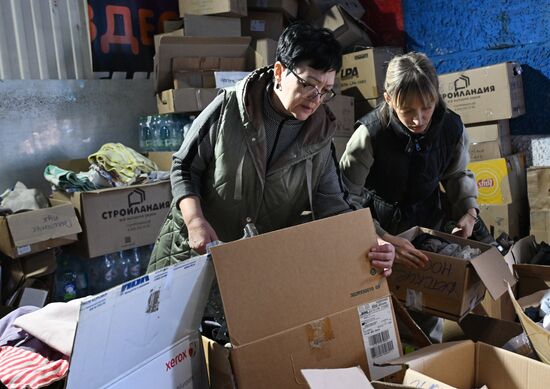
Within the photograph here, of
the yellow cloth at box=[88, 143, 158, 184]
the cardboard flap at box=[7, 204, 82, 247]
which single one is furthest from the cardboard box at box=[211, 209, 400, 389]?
the yellow cloth at box=[88, 143, 158, 184]

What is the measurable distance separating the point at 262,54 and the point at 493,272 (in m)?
2.36

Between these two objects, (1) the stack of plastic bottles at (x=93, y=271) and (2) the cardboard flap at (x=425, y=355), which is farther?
(1) the stack of plastic bottles at (x=93, y=271)

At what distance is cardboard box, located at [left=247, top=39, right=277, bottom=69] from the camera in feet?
11.0

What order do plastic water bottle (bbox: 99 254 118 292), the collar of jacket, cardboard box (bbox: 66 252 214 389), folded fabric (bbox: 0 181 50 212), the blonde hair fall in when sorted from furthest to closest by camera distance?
plastic water bottle (bbox: 99 254 118 292) < folded fabric (bbox: 0 181 50 212) < the blonde hair < the collar of jacket < cardboard box (bbox: 66 252 214 389)

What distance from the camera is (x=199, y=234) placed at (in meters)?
1.34

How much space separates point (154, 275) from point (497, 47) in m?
3.15

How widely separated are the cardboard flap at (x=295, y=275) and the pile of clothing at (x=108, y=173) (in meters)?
1.93

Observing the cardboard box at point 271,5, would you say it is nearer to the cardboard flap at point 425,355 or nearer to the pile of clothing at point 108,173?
the pile of clothing at point 108,173

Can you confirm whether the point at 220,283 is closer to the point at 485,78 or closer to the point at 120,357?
the point at 120,357

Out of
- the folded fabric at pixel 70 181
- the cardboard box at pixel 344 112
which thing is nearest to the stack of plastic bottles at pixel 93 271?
the folded fabric at pixel 70 181

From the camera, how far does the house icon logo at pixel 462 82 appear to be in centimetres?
318

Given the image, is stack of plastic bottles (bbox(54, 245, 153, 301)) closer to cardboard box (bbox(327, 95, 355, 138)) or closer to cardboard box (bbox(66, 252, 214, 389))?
cardboard box (bbox(327, 95, 355, 138))

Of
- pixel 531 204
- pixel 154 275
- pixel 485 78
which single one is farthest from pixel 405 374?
pixel 485 78

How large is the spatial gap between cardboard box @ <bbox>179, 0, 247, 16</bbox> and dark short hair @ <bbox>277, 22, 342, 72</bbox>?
2045 mm
